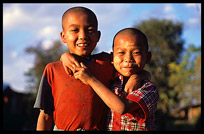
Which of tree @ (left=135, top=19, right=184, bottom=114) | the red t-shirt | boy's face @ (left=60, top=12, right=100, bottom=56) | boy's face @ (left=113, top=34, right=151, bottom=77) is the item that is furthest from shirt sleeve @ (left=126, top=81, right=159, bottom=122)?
tree @ (left=135, top=19, right=184, bottom=114)

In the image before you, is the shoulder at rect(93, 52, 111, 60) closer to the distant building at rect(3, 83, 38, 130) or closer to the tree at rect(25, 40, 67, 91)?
the distant building at rect(3, 83, 38, 130)

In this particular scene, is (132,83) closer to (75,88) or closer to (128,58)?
(128,58)

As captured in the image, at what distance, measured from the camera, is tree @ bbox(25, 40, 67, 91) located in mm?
35825

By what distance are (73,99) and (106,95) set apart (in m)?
0.40

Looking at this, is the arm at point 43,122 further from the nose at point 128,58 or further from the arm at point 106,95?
the nose at point 128,58

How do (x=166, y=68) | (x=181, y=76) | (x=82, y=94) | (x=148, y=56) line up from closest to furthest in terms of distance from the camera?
(x=82, y=94), (x=148, y=56), (x=181, y=76), (x=166, y=68)

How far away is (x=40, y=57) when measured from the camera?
36312 millimetres

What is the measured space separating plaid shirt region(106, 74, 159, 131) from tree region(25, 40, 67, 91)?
33220 millimetres

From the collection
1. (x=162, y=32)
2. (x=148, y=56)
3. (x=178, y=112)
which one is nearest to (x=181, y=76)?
(x=162, y=32)

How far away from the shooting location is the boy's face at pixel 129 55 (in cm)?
274

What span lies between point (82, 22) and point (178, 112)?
49330mm

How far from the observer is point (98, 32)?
2.89m

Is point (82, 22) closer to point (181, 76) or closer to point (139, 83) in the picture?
point (139, 83)

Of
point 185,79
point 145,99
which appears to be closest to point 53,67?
point 145,99
